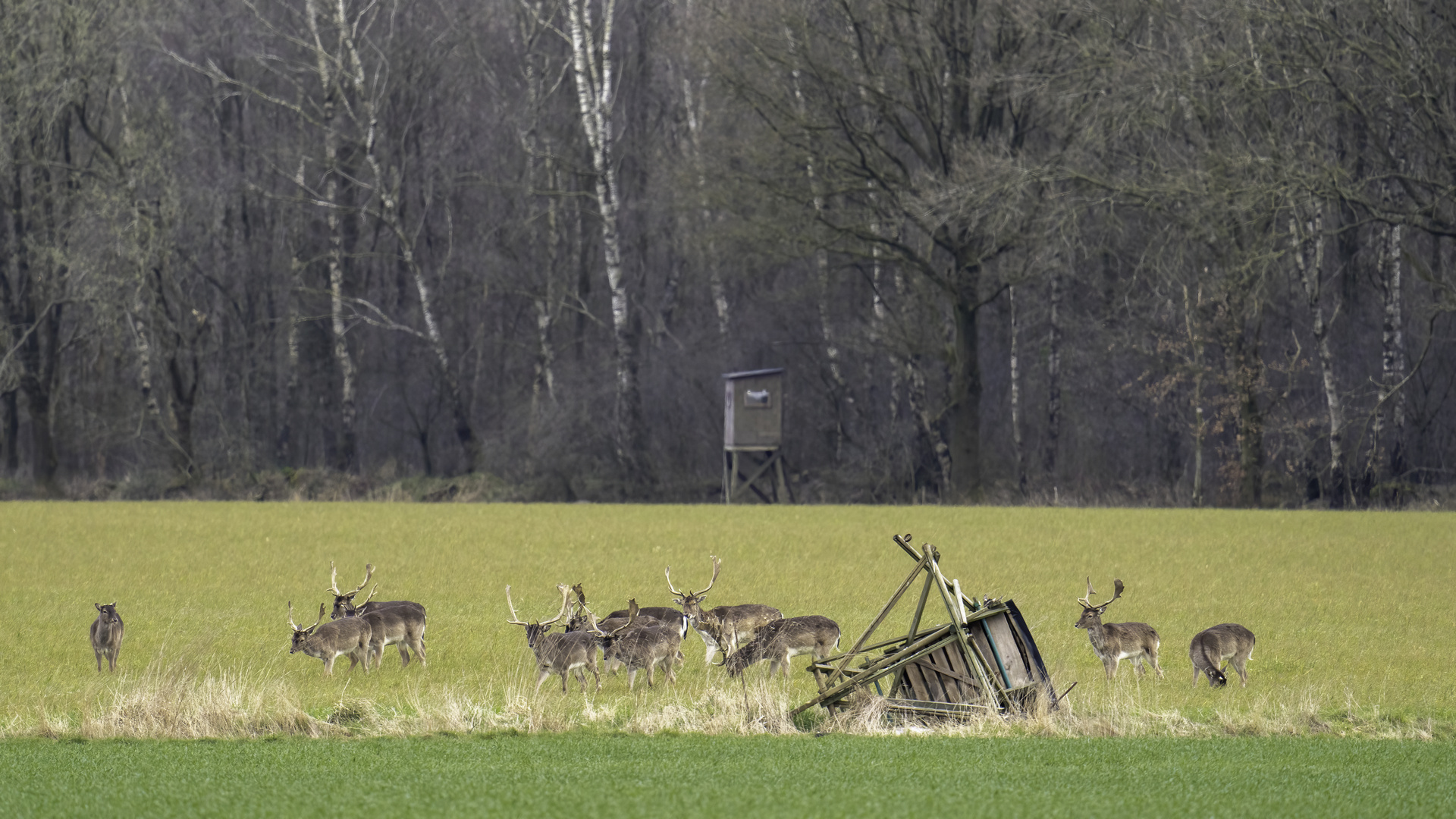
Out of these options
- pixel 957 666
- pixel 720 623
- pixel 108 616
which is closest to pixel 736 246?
pixel 720 623

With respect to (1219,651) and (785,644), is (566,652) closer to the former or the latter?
(785,644)

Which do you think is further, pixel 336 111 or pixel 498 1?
pixel 498 1

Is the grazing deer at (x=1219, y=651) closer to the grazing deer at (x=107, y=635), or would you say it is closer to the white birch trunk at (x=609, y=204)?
the grazing deer at (x=107, y=635)

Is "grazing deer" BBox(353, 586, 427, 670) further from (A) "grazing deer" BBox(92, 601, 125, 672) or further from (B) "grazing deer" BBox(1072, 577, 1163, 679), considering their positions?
(B) "grazing deer" BBox(1072, 577, 1163, 679)

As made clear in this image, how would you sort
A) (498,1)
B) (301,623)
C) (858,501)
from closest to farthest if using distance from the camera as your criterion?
(301,623), (858,501), (498,1)

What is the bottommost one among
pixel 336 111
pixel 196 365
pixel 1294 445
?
pixel 1294 445

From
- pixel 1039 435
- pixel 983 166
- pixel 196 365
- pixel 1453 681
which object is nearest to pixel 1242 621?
pixel 1453 681

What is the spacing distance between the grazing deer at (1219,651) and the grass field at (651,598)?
0.29 m

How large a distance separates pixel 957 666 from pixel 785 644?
265cm

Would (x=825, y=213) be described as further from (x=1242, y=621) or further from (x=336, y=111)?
(x=1242, y=621)

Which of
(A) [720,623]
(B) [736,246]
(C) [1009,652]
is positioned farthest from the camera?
(B) [736,246]

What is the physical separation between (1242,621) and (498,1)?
34493mm

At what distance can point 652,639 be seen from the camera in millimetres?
12484

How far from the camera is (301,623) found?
16.7 m
